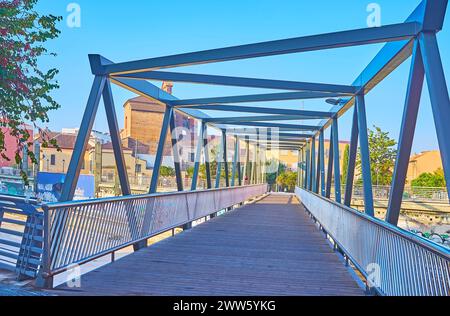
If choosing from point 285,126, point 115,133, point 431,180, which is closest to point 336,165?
point 115,133

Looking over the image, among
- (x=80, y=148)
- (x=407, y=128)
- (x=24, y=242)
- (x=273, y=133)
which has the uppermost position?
(x=273, y=133)

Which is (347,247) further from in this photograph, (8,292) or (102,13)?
(102,13)

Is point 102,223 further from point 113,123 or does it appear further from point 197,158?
point 197,158

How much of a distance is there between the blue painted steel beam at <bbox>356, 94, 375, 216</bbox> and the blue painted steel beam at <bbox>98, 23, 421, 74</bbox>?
2.11 m

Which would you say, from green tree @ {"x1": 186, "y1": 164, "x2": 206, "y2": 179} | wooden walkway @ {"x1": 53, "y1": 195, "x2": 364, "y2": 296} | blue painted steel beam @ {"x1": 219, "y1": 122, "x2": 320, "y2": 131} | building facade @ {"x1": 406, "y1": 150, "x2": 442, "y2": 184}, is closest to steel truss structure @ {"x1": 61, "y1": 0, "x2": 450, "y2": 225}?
wooden walkway @ {"x1": 53, "y1": 195, "x2": 364, "y2": 296}

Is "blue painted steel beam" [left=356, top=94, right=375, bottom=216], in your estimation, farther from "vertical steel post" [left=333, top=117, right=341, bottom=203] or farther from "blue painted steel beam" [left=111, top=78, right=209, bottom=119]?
"blue painted steel beam" [left=111, top=78, right=209, bottom=119]

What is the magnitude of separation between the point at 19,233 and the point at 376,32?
503cm

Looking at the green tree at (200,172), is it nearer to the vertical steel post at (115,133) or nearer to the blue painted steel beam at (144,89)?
the blue painted steel beam at (144,89)

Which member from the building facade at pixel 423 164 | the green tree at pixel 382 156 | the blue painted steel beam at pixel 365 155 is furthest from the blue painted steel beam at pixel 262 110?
the building facade at pixel 423 164

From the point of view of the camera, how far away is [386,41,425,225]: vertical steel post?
4316 mm

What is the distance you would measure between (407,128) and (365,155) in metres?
→ 2.38

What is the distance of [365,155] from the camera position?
6.81m
